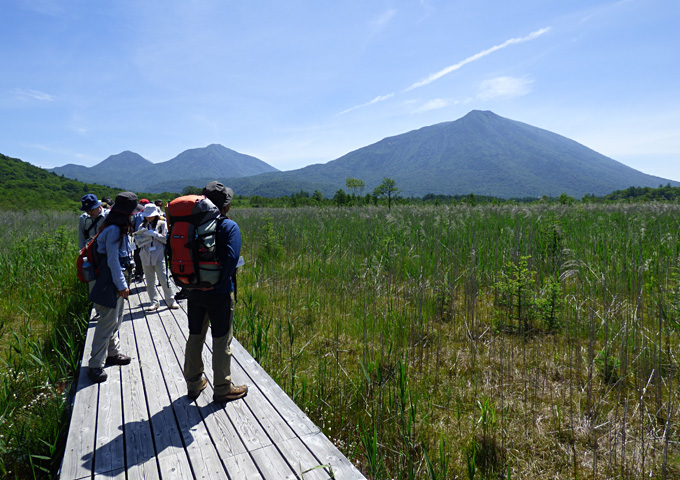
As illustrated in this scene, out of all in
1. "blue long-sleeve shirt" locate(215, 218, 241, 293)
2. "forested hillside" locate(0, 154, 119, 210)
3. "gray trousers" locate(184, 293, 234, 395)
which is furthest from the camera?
"forested hillside" locate(0, 154, 119, 210)

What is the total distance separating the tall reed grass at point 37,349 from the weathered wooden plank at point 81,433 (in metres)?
0.18

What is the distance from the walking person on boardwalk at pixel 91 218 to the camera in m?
4.09

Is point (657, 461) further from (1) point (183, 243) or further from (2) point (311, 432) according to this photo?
(1) point (183, 243)

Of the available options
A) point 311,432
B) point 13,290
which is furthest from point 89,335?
point 13,290

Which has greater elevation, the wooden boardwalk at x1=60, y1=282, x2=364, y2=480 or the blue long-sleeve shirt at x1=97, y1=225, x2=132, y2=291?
the blue long-sleeve shirt at x1=97, y1=225, x2=132, y2=291

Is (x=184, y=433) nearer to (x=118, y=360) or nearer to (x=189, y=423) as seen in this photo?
(x=189, y=423)

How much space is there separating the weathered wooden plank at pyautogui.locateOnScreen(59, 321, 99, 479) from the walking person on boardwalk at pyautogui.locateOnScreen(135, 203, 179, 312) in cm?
195

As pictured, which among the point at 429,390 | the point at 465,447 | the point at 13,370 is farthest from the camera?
the point at 13,370

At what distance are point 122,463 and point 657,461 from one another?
11.9 feet

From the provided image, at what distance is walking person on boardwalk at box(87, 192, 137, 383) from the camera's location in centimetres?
293

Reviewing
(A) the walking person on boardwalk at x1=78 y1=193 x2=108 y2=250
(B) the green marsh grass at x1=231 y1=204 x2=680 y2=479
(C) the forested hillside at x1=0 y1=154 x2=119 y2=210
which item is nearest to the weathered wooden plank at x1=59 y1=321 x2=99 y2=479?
(B) the green marsh grass at x1=231 y1=204 x2=680 y2=479

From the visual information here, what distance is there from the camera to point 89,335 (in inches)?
151

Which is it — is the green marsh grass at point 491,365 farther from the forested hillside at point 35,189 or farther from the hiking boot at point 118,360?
the forested hillside at point 35,189

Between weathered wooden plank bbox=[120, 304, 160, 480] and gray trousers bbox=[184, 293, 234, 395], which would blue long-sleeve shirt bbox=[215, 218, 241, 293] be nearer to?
gray trousers bbox=[184, 293, 234, 395]
